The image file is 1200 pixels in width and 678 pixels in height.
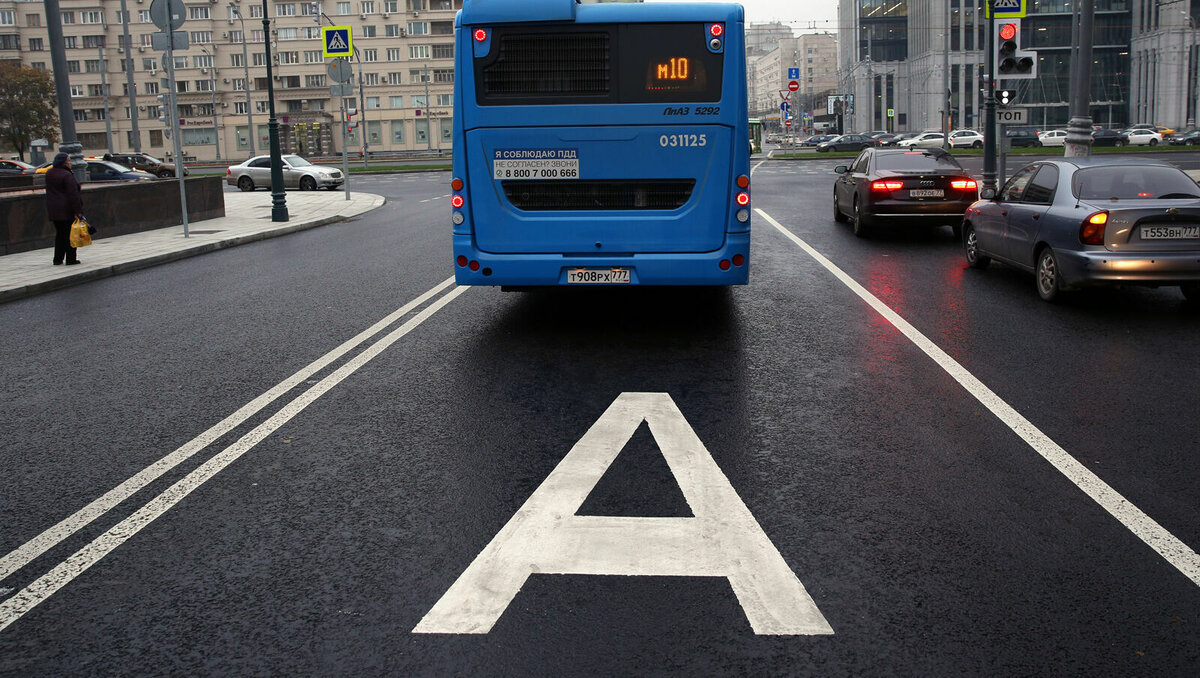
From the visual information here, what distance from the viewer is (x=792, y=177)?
124 feet

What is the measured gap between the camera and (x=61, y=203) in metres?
15.1

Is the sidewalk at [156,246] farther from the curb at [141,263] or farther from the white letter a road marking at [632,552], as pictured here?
the white letter a road marking at [632,552]

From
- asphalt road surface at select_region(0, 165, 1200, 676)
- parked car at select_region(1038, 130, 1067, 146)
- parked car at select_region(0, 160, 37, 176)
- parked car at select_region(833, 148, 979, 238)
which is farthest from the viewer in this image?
parked car at select_region(1038, 130, 1067, 146)

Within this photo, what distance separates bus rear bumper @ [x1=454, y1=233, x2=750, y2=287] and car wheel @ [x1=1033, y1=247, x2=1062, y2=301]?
11.2 ft

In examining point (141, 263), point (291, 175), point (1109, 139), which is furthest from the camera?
point (1109, 139)

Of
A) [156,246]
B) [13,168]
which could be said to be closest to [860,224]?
[156,246]

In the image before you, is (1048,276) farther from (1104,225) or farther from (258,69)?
(258,69)

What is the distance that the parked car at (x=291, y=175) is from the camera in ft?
133

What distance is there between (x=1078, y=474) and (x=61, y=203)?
577 inches

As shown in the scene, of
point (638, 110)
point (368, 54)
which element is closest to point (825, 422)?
point (638, 110)

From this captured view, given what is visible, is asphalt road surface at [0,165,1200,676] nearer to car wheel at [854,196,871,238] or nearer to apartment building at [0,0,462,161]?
car wheel at [854,196,871,238]

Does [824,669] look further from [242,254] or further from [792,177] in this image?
[792,177]

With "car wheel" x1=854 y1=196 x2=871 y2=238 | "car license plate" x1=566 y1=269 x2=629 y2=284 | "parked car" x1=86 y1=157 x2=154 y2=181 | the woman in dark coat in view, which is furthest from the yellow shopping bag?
"parked car" x1=86 y1=157 x2=154 y2=181

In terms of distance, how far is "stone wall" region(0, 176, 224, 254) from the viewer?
16844 mm
